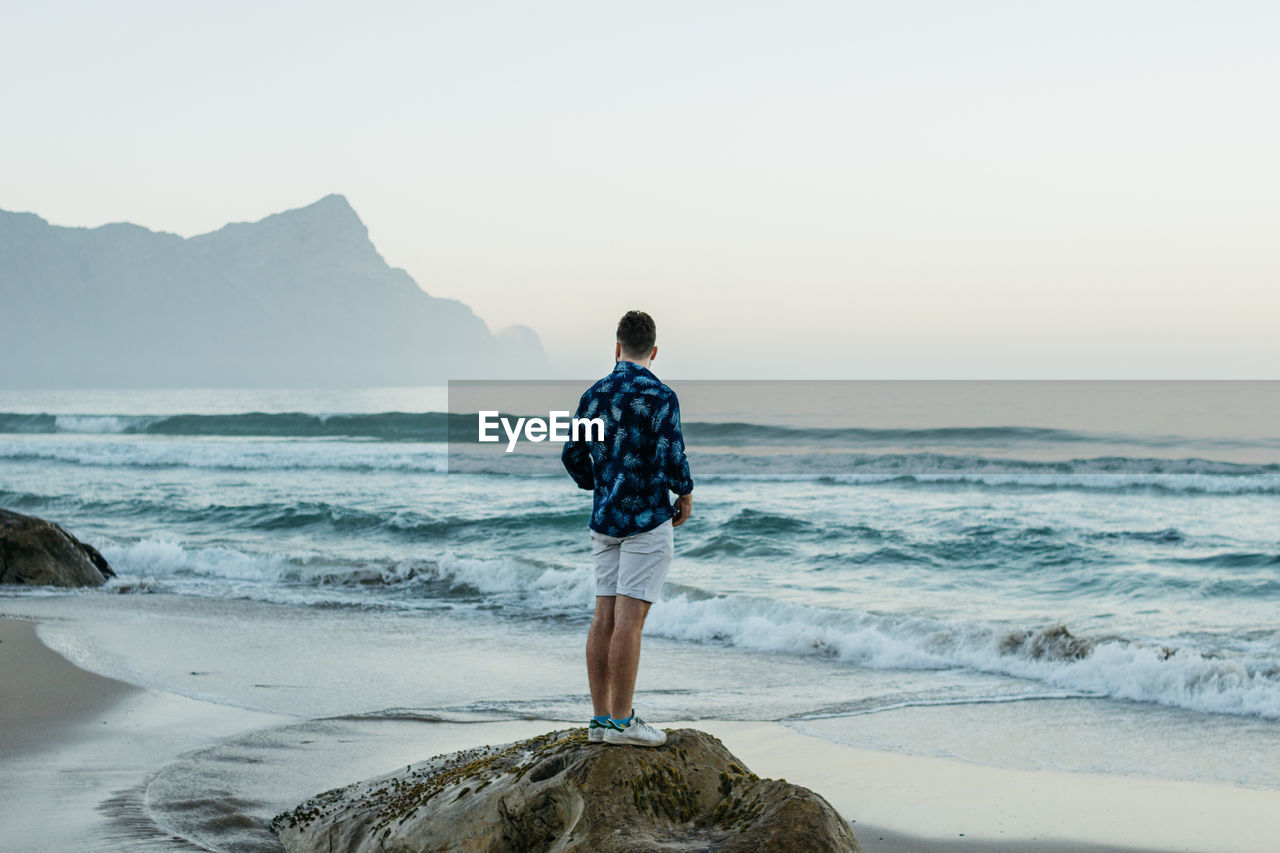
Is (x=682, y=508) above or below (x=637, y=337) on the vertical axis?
below

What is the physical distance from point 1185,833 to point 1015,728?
1.91 m

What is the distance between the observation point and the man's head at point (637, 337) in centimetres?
367

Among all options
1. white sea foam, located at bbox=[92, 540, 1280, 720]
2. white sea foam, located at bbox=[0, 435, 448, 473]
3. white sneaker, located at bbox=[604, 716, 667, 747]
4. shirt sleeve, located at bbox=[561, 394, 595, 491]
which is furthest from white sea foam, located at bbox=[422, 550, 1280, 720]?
white sea foam, located at bbox=[0, 435, 448, 473]

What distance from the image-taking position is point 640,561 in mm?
3605

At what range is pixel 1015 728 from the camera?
21.6 feet

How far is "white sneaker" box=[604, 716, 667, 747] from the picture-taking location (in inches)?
140

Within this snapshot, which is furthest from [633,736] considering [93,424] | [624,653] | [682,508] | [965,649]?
[93,424]

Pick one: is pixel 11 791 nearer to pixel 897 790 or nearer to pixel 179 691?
pixel 179 691

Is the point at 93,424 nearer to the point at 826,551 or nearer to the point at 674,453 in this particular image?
the point at 826,551

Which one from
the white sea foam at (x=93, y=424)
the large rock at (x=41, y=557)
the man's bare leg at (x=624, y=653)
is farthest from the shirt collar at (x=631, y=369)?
the white sea foam at (x=93, y=424)

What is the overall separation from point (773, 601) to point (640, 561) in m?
6.83

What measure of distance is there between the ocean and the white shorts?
3.12 m

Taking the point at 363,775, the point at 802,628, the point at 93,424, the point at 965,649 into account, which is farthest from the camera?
the point at 93,424

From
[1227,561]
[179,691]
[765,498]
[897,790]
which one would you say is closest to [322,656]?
[179,691]
